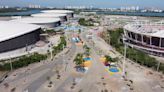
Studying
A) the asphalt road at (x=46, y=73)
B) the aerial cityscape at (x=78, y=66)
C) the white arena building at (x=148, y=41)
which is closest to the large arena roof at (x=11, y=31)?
the aerial cityscape at (x=78, y=66)

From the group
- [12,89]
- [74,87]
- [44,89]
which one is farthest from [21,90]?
[74,87]

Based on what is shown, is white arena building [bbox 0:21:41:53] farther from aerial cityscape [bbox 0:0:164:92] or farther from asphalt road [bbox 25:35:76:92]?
asphalt road [bbox 25:35:76:92]

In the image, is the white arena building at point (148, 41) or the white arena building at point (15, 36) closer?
the white arena building at point (15, 36)

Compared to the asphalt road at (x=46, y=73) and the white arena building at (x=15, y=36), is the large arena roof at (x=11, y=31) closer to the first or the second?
the white arena building at (x=15, y=36)

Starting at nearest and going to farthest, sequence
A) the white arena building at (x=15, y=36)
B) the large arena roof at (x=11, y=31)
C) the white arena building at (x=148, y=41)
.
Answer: the white arena building at (x=15, y=36), the large arena roof at (x=11, y=31), the white arena building at (x=148, y=41)

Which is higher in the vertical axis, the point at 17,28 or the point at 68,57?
the point at 17,28

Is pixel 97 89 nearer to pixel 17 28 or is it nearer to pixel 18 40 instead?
pixel 18 40

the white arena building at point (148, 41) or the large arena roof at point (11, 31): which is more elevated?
the large arena roof at point (11, 31)

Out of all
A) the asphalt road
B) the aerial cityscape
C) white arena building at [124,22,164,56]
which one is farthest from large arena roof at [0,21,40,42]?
white arena building at [124,22,164,56]

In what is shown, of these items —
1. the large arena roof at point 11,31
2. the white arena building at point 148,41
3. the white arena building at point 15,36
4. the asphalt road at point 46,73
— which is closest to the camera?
the asphalt road at point 46,73
